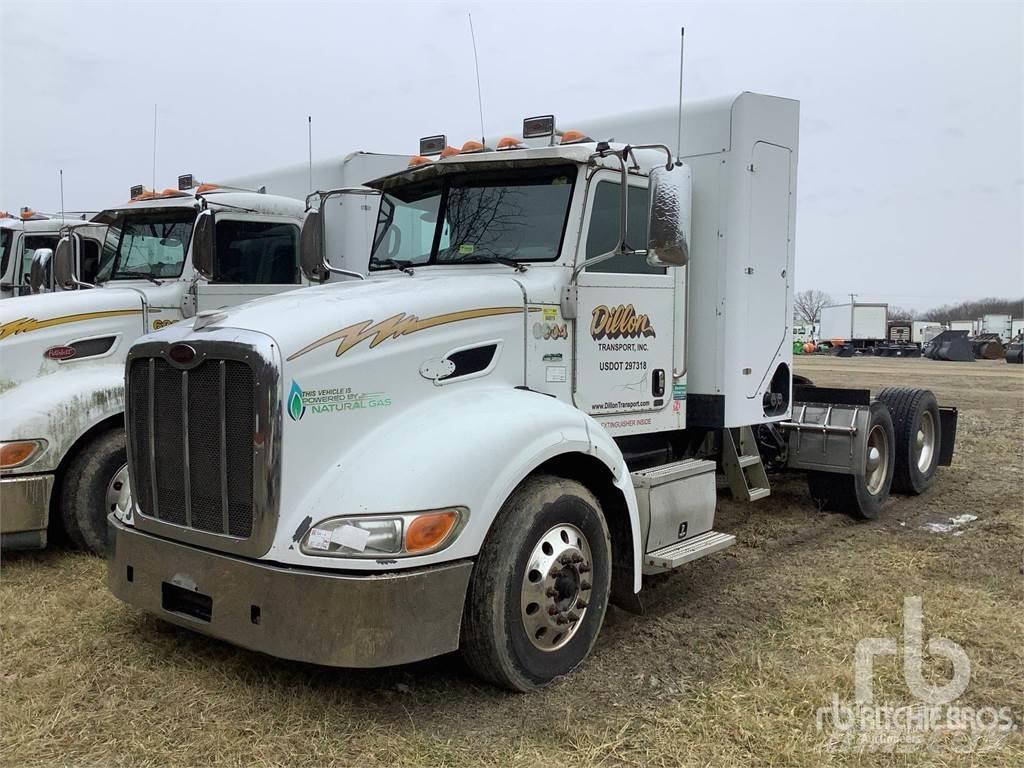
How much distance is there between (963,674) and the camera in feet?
13.8

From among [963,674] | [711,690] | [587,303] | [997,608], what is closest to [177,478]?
[587,303]

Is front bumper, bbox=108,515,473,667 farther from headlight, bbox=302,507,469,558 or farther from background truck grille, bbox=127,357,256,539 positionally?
background truck grille, bbox=127,357,256,539

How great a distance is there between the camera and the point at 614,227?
4.97m

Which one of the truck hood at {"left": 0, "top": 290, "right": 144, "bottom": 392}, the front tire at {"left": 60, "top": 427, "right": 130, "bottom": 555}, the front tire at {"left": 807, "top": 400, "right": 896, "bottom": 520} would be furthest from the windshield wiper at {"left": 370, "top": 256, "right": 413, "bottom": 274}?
the front tire at {"left": 807, "top": 400, "right": 896, "bottom": 520}

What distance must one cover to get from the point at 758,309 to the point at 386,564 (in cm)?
388

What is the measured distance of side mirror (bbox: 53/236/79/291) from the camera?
7387 mm

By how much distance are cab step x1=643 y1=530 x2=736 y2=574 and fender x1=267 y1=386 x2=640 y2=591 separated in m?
1.03

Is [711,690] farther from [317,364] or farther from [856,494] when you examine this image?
[856,494]

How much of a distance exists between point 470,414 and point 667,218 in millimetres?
1512

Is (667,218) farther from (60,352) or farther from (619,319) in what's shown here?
(60,352)

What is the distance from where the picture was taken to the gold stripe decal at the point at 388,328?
12.2ft

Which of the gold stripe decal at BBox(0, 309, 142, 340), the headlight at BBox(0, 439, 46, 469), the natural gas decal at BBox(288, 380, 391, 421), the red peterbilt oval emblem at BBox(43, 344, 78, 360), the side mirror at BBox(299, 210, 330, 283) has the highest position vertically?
the side mirror at BBox(299, 210, 330, 283)

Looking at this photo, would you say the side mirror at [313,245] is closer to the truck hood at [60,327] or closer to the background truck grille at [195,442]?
the background truck grille at [195,442]

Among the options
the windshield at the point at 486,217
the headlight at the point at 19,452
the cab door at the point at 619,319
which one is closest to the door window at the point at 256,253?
the headlight at the point at 19,452
